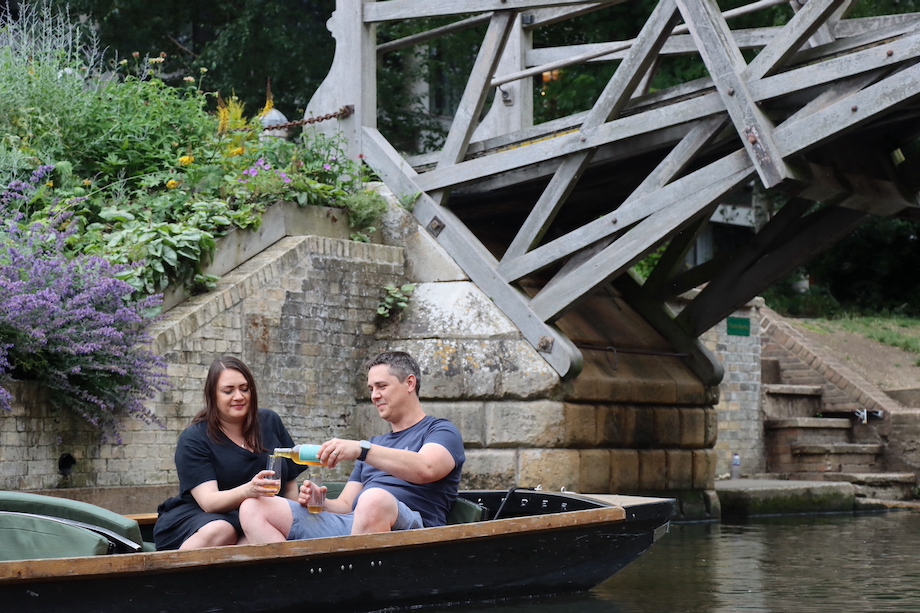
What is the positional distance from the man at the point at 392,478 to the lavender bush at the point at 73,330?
2.73 meters

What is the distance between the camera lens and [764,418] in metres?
15.5

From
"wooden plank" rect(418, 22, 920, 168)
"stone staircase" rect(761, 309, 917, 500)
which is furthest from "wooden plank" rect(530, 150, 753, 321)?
"stone staircase" rect(761, 309, 917, 500)

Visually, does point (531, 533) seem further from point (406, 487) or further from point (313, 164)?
point (313, 164)

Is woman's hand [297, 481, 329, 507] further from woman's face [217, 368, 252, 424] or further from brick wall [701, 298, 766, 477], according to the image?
brick wall [701, 298, 766, 477]

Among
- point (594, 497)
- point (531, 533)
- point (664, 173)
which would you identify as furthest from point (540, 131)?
point (531, 533)

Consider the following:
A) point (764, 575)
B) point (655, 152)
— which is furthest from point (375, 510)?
point (655, 152)

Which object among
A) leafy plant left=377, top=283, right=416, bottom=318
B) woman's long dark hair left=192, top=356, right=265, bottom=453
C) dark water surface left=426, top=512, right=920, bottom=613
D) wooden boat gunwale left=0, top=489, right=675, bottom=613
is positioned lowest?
dark water surface left=426, top=512, right=920, bottom=613

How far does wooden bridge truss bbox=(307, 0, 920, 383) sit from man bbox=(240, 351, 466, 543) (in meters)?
4.32

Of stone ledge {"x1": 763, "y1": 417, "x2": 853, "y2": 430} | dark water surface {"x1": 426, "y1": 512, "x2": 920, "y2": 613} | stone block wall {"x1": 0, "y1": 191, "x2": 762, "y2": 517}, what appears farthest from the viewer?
stone ledge {"x1": 763, "y1": 417, "x2": 853, "y2": 430}

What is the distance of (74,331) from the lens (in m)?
8.09

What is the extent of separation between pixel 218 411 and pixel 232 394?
0.10m

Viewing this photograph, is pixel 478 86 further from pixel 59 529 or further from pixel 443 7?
pixel 59 529

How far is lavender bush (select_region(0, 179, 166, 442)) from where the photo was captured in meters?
7.89

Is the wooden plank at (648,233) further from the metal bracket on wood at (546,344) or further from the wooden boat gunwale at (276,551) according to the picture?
the wooden boat gunwale at (276,551)
